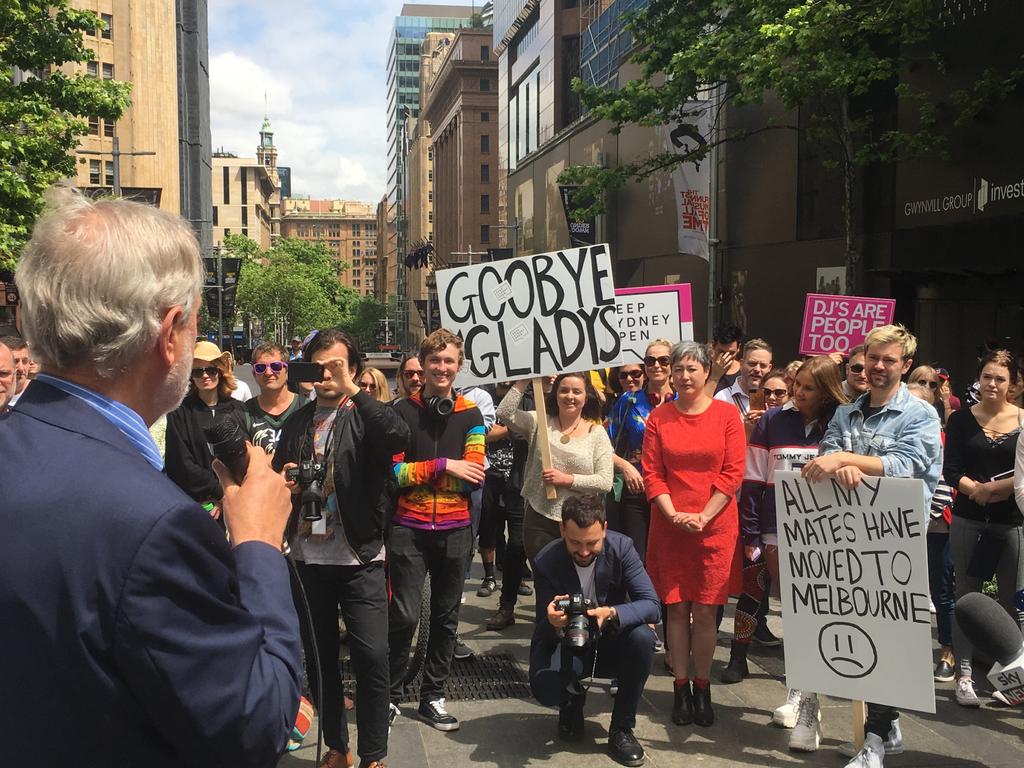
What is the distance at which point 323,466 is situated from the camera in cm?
434

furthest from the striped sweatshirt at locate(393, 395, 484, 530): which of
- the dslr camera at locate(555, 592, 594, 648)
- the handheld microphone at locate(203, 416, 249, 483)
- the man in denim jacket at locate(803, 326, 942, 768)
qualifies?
the handheld microphone at locate(203, 416, 249, 483)

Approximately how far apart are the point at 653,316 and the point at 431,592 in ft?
15.3

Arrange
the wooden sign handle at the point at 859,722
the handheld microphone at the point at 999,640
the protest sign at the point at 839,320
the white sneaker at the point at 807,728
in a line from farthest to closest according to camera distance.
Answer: the protest sign at the point at 839,320
the white sneaker at the point at 807,728
the wooden sign handle at the point at 859,722
the handheld microphone at the point at 999,640

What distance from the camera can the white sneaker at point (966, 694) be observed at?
5.68m

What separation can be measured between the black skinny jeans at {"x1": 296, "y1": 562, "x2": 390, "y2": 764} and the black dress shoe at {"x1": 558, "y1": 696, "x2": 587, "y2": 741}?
1.03m

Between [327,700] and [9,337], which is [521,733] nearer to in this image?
[327,700]

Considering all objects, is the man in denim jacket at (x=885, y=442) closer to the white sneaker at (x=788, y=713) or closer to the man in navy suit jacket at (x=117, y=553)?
the white sneaker at (x=788, y=713)

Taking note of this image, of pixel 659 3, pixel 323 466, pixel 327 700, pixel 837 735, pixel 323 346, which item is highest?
pixel 659 3

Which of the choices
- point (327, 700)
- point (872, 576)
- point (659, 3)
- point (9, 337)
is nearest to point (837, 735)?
point (872, 576)

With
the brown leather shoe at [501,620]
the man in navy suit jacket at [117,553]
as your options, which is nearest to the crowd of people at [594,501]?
the brown leather shoe at [501,620]

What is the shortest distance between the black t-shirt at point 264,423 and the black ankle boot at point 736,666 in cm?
306

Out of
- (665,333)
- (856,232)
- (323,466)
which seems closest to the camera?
(323,466)

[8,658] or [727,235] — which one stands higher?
[727,235]

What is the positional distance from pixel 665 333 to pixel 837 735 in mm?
4847
